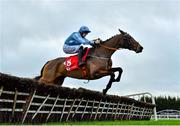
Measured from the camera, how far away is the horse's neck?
485 inches

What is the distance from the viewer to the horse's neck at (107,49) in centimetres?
1232

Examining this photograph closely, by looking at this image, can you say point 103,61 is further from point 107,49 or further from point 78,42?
point 78,42

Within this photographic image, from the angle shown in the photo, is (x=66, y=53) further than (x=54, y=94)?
Yes

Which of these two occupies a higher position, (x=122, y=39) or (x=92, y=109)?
(x=122, y=39)

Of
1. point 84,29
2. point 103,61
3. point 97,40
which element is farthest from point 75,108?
point 84,29

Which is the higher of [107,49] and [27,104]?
[107,49]

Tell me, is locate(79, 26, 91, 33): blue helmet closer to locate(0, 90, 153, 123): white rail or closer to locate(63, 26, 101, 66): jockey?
locate(63, 26, 101, 66): jockey

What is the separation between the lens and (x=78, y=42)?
1198 centimetres

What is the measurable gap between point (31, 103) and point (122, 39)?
349 cm

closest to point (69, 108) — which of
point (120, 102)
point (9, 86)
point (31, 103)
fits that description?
point (31, 103)

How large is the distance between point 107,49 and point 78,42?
87cm

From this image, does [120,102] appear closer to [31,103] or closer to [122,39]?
[122,39]

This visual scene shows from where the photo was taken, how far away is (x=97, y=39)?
12.4 meters

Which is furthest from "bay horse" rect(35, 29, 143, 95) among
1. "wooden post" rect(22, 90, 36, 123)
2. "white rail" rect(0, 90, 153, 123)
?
"wooden post" rect(22, 90, 36, 123)
